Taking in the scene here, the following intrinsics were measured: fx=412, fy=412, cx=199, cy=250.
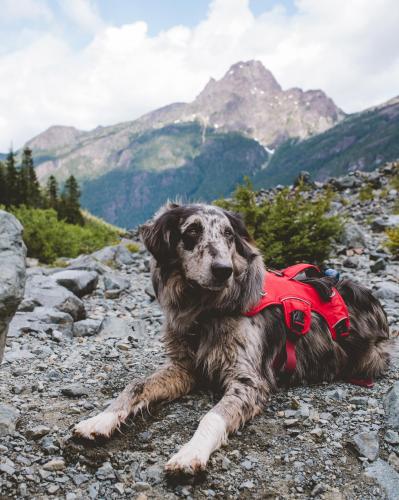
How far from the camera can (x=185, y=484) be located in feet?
9.64

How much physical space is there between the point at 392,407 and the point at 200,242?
2.39 metres

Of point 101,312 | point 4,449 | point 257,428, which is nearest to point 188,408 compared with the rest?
point 257,428

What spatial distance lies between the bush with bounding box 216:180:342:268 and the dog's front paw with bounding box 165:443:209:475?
8.07m

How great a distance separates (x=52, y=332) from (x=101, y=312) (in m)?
2.08

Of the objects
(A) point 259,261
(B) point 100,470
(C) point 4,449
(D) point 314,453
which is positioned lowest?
(D) point 314,453

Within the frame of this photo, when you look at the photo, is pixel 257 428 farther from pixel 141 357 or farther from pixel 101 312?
pixel 101 312

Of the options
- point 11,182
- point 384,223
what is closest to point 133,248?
point 384,223

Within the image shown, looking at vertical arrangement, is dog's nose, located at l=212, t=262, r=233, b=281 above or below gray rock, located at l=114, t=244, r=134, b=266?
below

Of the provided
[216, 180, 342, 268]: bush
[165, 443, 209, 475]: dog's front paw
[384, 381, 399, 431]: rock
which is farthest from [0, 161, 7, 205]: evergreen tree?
[384, 381, 399, 431]: rock

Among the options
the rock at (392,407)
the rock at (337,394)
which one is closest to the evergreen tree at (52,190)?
the rock at (337,394)

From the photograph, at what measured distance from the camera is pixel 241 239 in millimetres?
4758

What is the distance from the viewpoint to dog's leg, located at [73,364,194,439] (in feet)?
11.3

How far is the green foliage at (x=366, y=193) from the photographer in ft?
64.5

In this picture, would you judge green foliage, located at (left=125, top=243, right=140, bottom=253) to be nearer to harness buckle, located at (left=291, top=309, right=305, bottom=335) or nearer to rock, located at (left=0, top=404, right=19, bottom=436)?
harness buckle, located at (left=291, top=309, right=305, bottom=335)
